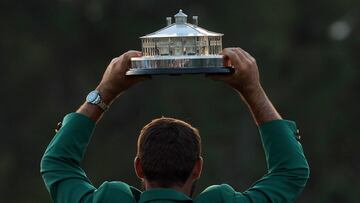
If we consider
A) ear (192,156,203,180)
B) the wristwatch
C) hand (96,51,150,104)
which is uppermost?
hand (96,51,150,104)

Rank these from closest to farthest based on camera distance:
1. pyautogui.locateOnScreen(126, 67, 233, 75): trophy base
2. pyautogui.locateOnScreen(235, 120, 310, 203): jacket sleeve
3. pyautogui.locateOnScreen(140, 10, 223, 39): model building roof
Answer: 1. pyautogui.locateOnScreen(235, 120, 310, 203): jacket sleeve
2. pyautogui.locateOnScreen(126, 67, 233, 75): trophy base
3. pyautogui.locateOnScreen(140, 10, 223, 39): model building roof

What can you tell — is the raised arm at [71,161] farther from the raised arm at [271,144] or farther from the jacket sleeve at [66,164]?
the raised arm at [271,144]

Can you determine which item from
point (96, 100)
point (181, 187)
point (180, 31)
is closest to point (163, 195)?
point (181, 187)

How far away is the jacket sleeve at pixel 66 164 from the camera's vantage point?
4816 mm

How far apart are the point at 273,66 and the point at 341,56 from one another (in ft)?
4.46

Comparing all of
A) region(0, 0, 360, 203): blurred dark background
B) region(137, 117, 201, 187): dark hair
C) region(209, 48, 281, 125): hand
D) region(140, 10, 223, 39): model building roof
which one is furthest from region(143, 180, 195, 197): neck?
region(0, 0, 360, 203): blurred dark background

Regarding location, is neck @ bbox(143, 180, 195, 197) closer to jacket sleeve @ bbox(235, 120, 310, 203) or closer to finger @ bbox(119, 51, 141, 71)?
jacket sleeve @ bbox(235, 120, 310, 203)

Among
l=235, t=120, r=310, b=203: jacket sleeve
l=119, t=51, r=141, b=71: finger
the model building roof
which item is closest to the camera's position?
l=235, t=120, r=310, b=203: jacket sleeve

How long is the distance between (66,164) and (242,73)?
0.67 metres

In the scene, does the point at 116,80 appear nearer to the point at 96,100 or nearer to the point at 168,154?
the point at 96,100

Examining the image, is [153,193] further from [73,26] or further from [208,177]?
[73,26]

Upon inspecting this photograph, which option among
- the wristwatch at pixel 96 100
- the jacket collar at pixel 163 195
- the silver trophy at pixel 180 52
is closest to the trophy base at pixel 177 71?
the silver trophy at pixel 180 52

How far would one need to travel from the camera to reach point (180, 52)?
16.9ft

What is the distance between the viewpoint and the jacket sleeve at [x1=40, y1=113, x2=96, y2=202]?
4.82 metres
